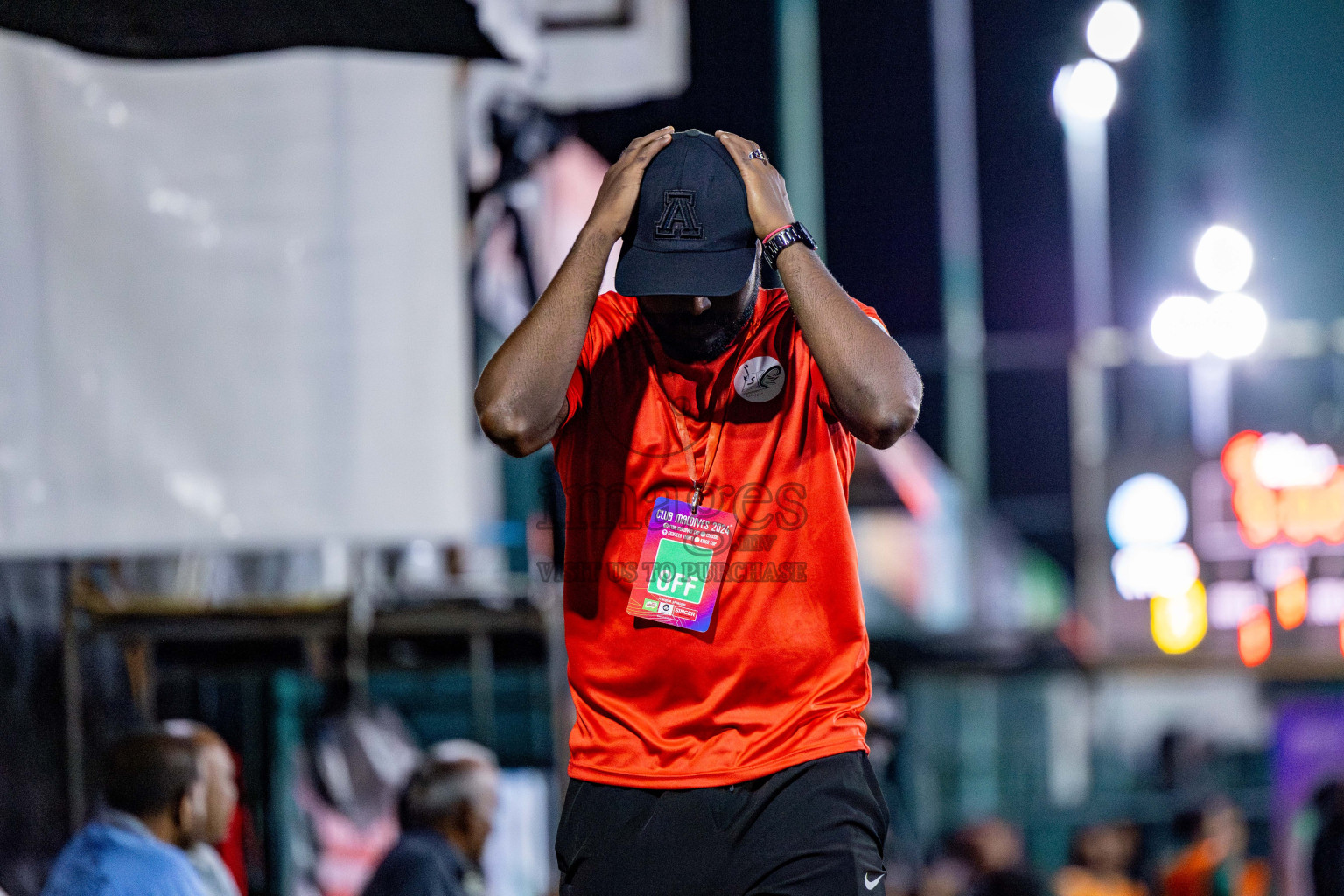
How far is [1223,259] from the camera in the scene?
50.2 ft

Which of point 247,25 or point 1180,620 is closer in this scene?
point 247,25

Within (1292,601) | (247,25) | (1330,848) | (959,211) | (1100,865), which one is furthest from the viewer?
(959,211)

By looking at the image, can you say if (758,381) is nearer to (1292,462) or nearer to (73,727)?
(73,727)

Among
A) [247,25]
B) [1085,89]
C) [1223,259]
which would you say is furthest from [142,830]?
[1085,89]

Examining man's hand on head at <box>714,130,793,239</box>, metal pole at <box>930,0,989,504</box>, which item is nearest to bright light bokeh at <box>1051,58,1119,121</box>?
metal pole at <box>930,0,989,504</box>

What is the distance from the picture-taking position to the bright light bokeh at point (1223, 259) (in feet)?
49.3

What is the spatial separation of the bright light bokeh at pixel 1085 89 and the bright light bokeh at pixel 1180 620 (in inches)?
272

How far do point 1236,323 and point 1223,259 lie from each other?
1.17 metres

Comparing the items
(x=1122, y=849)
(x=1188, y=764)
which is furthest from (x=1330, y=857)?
(x=1188, y=764)

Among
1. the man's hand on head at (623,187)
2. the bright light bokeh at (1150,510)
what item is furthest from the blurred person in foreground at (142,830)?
the bright light bokeh at (1150,510)

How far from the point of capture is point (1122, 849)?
31.4 ft

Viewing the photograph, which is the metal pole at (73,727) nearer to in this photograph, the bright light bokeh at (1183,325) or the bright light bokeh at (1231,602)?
the bright light bokeh at (1231,602)

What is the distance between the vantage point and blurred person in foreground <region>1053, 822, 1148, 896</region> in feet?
31.0

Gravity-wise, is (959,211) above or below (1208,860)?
above
